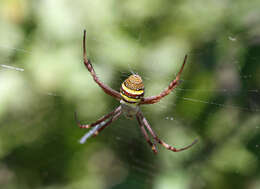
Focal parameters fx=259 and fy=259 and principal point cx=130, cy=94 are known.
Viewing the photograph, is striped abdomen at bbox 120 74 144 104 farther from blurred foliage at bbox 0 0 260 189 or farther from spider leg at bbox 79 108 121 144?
spider leg at bbox 79 108 121 144

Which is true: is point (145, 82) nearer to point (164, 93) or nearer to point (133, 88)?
point (164, 93)

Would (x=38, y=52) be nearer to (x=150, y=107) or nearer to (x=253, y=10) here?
(x=150, y=107)

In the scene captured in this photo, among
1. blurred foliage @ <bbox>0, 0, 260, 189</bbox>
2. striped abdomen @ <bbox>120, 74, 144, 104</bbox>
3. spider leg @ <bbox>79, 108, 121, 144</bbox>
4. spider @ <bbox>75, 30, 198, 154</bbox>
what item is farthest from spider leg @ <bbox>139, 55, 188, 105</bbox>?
spider leg @ <bbox>79, 108, 121, 144</bbox>

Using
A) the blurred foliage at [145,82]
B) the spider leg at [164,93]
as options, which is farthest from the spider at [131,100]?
the blurred foliage at [145,82]

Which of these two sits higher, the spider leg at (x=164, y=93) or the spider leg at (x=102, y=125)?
the spider leg at (x=164, y=93)

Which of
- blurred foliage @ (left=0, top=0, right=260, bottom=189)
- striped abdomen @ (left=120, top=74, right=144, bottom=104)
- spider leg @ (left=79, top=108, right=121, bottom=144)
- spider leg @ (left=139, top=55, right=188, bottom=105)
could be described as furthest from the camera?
spider leg @ (left=79, top=108, right=121, bottom=144)

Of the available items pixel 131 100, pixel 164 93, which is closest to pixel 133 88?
pixel 131 100

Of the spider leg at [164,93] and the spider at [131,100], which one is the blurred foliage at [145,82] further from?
the spider leg at [164,93]
